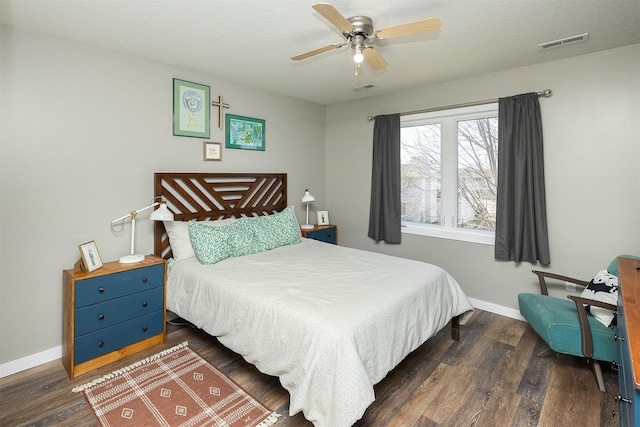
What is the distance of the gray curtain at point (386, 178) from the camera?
405 centimetres

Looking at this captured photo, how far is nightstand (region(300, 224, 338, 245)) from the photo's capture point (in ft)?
13.8

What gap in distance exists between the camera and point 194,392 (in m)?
2.14

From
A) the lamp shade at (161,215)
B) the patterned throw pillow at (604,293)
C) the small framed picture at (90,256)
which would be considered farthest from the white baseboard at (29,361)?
the patterned throw pillow at (604,293)

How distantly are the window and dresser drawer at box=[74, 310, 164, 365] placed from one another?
301cm

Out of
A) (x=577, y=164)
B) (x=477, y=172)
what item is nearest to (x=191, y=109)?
(x=477, y=172)

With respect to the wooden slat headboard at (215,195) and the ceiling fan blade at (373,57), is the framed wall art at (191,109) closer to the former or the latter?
the wooden slat headboard at (215,195)

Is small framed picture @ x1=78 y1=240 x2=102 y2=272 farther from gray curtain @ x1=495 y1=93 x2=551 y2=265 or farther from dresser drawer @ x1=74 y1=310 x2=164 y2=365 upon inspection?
gray curtain @ x1=495 y1=93 x2=551 y2=265

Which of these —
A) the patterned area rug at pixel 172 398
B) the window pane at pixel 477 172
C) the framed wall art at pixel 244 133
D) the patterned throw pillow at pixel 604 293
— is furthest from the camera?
the framed wall art at pixel 244 133

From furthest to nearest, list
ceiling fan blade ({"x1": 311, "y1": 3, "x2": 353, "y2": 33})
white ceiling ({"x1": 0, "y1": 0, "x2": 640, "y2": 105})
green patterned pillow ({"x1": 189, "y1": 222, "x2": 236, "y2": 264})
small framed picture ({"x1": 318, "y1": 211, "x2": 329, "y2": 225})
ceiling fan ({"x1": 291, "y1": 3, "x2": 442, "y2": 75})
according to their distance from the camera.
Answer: small framed picture ({"x1": 318, "y1": 211, "x2": 329, "y2": 225}) → green patterned pillow ({"x1": 189, "y1": 222, "x2": 236, "y2": 264}) → white ceiling ({"x1": 0, "y1": 0, "x2": 640, "y2": 105}) → ceiling fan ({"x1": 291, "y1": 3, "x2": 442, "y2": 75}) → ceiling fan blade ({"x1": 311, "y1": 3, "x2": 353, "y2": 33})

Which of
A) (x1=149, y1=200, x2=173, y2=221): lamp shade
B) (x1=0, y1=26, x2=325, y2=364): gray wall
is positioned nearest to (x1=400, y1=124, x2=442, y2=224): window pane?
(x1=0, y1=26, x2=325, y2=364): gray wall

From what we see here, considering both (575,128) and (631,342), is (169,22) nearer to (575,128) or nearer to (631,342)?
(631,342)

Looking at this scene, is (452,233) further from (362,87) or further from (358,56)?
(358,56)

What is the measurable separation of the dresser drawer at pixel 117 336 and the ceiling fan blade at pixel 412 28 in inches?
110

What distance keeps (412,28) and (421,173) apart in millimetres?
2380
